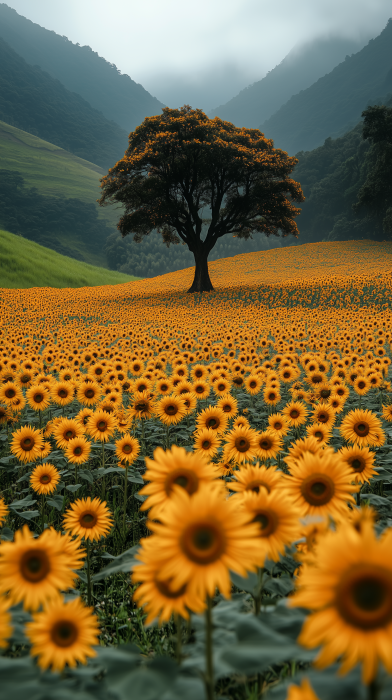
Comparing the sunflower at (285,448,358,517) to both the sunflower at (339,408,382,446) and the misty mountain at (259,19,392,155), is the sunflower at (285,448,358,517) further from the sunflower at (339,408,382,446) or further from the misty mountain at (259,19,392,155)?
the misty mountain at (259,19,392,155)

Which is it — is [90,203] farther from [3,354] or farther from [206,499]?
[206,499]

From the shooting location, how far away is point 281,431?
13.3 feet

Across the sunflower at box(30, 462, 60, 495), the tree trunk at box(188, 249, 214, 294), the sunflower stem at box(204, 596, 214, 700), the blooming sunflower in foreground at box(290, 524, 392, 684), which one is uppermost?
the tree trunk at box(188, 249, 214, 294)

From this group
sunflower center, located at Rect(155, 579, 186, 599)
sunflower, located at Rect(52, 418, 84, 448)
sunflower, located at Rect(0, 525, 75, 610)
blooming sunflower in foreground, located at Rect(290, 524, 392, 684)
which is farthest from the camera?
sunflower, located at Rect(52, 418, 84, 448)

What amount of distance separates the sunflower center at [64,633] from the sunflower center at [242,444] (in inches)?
77.0

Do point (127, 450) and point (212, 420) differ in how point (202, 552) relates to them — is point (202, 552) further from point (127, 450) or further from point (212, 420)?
point (127, 450)

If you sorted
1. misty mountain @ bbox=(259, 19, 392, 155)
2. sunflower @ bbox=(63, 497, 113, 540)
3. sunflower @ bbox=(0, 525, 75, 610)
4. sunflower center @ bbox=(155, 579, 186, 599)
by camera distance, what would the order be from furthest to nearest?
misty mountain @ bbox=(259, 19, 392, 155) < sunflower @ bbox=(63, 497, 113, 540) < sunflower @ bbox=(0, 525, 75, 610) < sunflower center @ bbox=(155, 579, 186, 599)

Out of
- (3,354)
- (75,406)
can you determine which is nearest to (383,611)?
(75,406)

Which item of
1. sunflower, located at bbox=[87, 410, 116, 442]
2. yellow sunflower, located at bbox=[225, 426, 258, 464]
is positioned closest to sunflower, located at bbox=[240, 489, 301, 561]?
yellow sunflower, located at bbox=[225, 426, 258, 464]

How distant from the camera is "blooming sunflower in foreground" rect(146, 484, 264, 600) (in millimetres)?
959

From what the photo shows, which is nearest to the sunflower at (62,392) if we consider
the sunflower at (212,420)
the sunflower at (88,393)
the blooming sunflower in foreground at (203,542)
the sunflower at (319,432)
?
the sunflower at (88,393)

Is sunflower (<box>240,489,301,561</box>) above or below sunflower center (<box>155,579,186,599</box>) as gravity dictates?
above

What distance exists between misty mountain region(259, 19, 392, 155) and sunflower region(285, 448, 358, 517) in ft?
568

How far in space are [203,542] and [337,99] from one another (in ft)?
682
